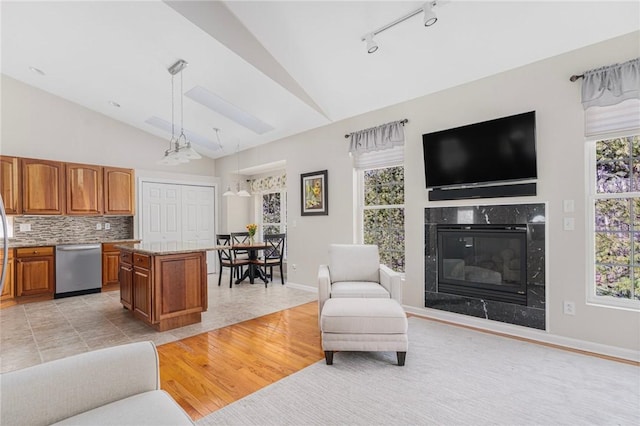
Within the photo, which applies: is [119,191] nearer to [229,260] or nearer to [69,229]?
[69,229]

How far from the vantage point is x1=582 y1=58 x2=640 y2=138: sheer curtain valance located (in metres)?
2.49

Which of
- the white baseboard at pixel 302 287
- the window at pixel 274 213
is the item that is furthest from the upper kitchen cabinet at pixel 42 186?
the white baseboard at pixel 302 287

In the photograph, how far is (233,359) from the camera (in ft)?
8.46

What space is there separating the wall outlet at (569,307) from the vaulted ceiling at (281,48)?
2.28 m

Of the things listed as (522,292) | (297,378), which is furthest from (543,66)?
(297,378)

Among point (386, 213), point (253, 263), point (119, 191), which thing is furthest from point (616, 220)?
point (119, 191)

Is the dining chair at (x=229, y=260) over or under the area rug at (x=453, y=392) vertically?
over

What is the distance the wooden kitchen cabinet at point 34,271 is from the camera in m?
4.43

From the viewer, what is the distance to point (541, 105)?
2.93 meters

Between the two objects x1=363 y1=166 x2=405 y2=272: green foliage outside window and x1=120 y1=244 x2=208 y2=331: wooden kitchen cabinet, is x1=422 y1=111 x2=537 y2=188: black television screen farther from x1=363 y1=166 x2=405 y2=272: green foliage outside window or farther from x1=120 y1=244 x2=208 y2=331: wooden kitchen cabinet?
x1=120 y1=244 x2=208 y2=331: wooden kitchen cabinet

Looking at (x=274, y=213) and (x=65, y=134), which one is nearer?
(x=65, y=134)

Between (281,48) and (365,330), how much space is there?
9.59ft

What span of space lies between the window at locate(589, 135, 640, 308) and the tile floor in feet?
10.7

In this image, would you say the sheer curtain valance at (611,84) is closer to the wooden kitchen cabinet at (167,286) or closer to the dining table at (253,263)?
the wooden kitchen cabinet at (167,286)
